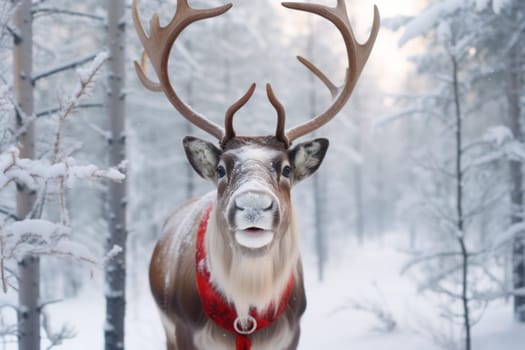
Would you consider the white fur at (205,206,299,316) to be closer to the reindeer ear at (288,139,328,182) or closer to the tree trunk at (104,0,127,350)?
the reindeer ear at (288,139,328,182)

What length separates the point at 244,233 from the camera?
2.70m

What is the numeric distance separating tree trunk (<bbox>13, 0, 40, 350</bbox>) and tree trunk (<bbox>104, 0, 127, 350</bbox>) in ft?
4.47

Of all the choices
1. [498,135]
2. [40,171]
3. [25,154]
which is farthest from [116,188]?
[498,135]

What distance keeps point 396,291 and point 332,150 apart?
6.38 m

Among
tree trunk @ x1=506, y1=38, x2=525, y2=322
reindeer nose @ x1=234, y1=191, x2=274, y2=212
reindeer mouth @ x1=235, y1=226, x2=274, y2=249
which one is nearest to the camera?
reindeer nose @ x1=234, y1=191, x2=274, y2=212

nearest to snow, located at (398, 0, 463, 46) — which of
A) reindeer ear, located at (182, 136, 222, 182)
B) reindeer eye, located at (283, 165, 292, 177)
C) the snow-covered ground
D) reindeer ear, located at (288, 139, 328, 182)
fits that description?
reindeer ear, located at (288, 139, 328, 182)

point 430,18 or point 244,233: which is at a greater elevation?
point 430,18

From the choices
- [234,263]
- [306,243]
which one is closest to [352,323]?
[234,263]

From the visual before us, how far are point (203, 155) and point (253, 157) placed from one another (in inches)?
19.6

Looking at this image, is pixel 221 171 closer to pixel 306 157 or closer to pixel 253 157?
pixel 253 157

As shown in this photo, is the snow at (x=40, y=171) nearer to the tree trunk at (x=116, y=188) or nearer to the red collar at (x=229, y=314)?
the red collar at (x=229, y=314)

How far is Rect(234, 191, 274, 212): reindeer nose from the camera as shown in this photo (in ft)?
8.46

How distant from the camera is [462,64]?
770 cm

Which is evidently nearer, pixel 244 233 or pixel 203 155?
pixel 244 233
